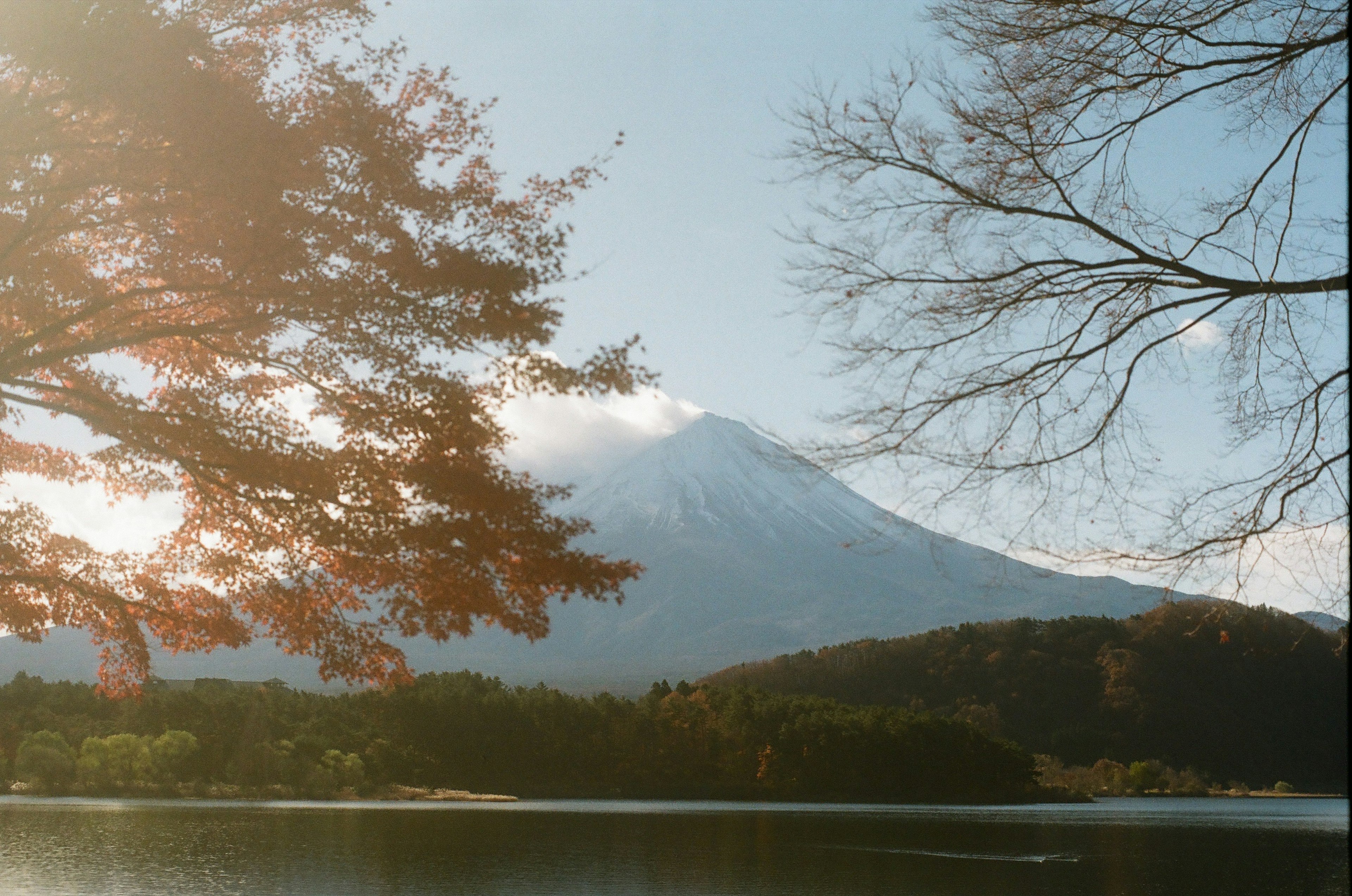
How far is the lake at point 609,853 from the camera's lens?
2308 centimetres

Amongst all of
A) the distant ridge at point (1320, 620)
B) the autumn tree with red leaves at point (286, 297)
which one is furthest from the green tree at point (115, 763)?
the distant ridge at point (1320, 620)

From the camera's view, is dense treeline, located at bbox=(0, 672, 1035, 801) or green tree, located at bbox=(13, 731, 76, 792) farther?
dense treeline, located at bbox=(0, 672, 1035, 801)

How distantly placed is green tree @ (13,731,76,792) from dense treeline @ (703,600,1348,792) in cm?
6680

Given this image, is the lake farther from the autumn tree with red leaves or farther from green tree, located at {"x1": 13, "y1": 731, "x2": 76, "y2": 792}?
the autumn tree with red leaves

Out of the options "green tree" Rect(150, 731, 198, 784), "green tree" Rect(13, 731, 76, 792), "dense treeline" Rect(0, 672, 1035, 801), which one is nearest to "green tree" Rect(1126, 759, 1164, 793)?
"dense treeline" Rect(0, 672, 1035, 801)

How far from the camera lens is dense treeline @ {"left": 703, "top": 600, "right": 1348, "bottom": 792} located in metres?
105

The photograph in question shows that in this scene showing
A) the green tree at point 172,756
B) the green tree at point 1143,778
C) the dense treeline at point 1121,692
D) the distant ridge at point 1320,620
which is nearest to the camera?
the distant ridge at point 1320,620

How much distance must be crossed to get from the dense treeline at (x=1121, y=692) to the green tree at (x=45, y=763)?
6680 centimetres

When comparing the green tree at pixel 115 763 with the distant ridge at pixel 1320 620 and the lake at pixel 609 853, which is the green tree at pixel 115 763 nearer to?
the lake at pixel 609 853

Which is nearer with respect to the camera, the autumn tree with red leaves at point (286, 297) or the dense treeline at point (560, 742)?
the autumn tree with red leaves at point (286, 297)

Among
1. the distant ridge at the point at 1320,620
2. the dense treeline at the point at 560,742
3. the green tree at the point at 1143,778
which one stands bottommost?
the green tree at the point at 1143,778

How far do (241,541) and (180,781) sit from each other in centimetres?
5612

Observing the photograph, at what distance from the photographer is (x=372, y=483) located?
9.91 m

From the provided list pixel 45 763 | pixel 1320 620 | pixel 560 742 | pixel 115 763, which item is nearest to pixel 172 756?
pixel 115 763
